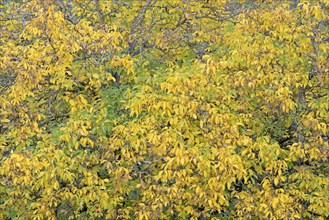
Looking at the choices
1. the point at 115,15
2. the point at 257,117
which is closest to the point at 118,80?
the point at 115,15

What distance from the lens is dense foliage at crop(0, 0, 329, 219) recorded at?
18.3 feet

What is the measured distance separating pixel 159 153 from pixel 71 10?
3.52 metres

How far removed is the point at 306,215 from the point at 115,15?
164 inches

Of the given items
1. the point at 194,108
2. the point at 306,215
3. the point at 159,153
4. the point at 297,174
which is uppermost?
the point at 194,108

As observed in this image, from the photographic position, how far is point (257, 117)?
258 inches

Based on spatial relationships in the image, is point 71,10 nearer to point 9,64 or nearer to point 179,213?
point 9,64

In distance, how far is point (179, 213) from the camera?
5.91 m

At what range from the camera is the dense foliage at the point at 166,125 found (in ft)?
18.3

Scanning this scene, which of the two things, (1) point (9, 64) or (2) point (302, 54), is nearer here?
(1) point (9, 64)

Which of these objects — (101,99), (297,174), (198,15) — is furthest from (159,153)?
(198,15)

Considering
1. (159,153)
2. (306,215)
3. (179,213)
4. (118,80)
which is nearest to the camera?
(159,153)

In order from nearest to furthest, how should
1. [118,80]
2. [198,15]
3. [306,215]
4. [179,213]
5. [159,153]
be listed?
[159,153]
[179,213]
[306,215]
[118,80]
[198,15]

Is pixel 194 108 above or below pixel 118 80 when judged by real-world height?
above

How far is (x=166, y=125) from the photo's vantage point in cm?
586
